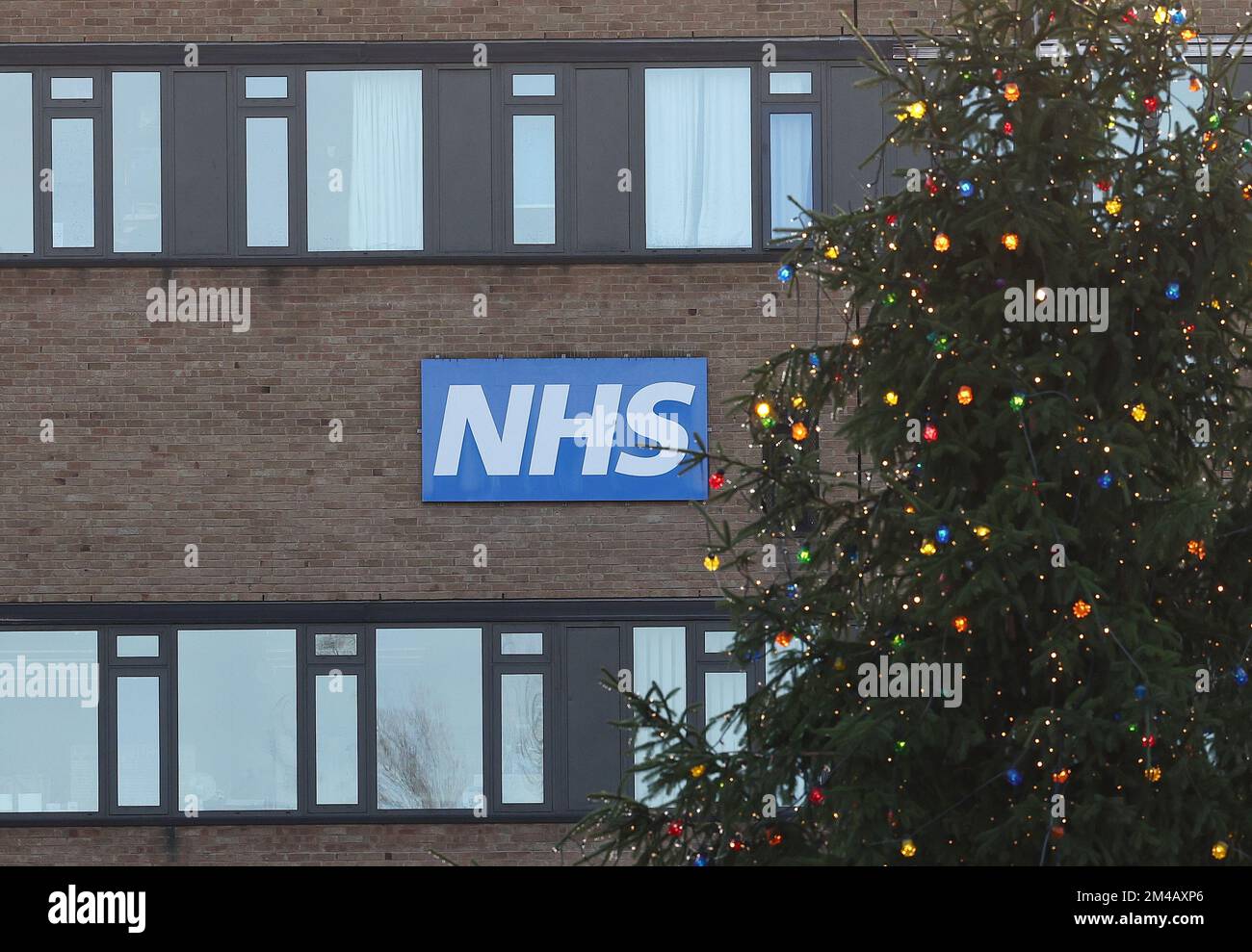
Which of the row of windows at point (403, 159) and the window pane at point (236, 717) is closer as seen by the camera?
the window pane at point (236, 717)

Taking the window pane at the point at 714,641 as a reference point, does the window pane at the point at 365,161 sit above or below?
above

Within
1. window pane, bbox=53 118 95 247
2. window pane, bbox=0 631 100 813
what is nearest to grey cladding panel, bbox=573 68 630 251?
window pane, bbox=53 118 95 247

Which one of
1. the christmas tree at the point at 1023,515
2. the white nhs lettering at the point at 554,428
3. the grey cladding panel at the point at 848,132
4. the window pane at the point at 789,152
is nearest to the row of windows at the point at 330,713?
the white nhs lettering at the point at 554,428

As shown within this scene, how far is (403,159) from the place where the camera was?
1377 centimetres

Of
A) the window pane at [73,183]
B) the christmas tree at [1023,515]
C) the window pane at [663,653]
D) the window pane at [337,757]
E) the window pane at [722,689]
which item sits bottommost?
the window pane at [337,757]

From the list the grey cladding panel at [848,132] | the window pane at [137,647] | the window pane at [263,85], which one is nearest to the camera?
the window pane at [137,647]

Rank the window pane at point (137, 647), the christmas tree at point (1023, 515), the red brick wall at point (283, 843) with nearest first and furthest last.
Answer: the christmas tree at point (1023, 515), the red brick wall at point (283, 843), the window pane at point (137, 647)

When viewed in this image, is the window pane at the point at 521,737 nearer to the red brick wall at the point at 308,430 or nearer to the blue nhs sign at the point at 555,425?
the red brick wall at the point at 308,430

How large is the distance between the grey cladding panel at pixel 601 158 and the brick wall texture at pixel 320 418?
0.31 m

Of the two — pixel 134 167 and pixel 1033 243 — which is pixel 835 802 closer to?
pixel 1033 243

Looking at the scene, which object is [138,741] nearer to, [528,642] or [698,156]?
[528,642]

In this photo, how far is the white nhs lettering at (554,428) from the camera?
44.1ft
